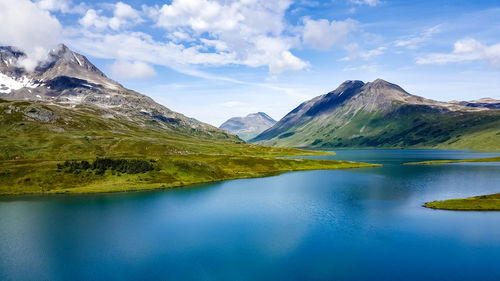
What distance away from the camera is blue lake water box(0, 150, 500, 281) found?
44.7 m

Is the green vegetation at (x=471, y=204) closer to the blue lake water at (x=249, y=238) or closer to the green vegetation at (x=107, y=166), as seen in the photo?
the blue lake water at (x=249, y=238)

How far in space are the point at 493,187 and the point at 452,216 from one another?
165 feet

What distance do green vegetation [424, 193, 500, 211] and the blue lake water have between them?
14.1 feet

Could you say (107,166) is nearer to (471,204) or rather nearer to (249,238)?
(249,238)

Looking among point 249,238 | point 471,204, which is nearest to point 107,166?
point 249,238

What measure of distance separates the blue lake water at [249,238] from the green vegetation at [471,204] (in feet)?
14.1

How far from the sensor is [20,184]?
110438mm

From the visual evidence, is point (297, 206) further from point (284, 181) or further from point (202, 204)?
point (284, 181)

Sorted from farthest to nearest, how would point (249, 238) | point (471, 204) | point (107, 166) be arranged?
point (107, 166)
point (471, 204)
point (249, 238)

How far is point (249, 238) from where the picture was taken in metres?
58.8

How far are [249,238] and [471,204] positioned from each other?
198 ft

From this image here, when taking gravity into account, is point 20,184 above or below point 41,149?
below

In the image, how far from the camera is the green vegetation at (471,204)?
75594 millimetres

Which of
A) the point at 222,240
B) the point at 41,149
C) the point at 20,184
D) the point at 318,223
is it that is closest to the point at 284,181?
the point at 318,223
